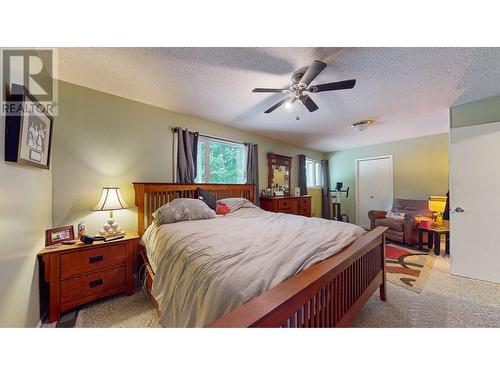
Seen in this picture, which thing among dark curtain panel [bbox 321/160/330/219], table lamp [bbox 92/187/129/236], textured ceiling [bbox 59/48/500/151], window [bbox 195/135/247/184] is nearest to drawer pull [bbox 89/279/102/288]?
table lamp [bbox 92/187/129/236]

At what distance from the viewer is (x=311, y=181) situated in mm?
5547

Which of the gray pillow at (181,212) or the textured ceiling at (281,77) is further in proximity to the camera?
the gray pillow at (181,212)

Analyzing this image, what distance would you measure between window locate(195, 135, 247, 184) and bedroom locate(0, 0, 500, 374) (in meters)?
0.04

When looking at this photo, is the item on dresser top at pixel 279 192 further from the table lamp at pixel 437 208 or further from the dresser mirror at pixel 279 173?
the table lamp at pixel 437 208

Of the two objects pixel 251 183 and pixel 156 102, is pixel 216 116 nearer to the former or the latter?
pixel 156 102

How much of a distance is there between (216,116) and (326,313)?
9.16 feet

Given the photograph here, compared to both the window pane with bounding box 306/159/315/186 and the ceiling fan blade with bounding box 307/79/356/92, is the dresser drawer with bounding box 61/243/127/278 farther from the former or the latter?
the window pane with bounding box 306/159/315/186

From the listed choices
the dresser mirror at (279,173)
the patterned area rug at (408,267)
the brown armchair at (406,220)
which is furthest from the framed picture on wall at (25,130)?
the brown armchair at (406,220)

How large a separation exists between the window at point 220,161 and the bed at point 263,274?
143 centimetres

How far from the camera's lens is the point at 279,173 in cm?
431

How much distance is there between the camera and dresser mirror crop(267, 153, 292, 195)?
410cm

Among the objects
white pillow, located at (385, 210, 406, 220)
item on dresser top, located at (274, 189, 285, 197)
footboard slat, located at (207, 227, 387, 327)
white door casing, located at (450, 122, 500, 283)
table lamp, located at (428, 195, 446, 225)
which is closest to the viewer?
footboard slat, located at (207, 227, 387, 327)

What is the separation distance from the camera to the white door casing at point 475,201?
2.15 metres
